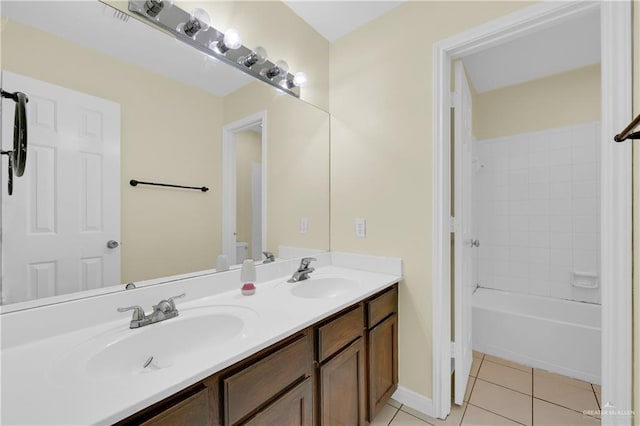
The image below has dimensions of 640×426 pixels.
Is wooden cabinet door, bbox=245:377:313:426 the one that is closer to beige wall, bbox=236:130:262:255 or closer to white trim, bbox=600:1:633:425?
beige wall, bbox=236:130:262:255

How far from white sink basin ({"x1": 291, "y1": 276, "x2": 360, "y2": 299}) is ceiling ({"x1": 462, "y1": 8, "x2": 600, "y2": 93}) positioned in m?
1.86

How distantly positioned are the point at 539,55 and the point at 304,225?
7.79ft

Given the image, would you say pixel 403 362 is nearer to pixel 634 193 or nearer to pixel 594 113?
pixel 634 193

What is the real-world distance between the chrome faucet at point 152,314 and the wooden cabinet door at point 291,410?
460 millimetres

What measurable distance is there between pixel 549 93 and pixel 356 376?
3071 millimetres

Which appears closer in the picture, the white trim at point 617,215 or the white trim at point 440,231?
the white trim at point 617,215

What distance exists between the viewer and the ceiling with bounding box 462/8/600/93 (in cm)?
191

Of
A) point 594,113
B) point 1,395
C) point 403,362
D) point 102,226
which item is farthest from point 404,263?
point 594,113

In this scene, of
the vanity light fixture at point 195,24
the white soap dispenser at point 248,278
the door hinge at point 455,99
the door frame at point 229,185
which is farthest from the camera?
the door hinge at point 455,99

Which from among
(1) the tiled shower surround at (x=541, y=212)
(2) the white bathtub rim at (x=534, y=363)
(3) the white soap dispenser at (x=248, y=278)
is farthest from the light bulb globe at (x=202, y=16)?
(2) the white bathtub rim at (x=534, y=363)

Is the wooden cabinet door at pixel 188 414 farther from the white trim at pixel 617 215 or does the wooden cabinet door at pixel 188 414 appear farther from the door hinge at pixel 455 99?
the door hinge at pixel 455 99

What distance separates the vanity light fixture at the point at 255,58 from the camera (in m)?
1.45

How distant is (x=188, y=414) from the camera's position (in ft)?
2.17

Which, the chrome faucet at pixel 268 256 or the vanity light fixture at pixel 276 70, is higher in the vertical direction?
the vanity light fixture at pixel 276 70
